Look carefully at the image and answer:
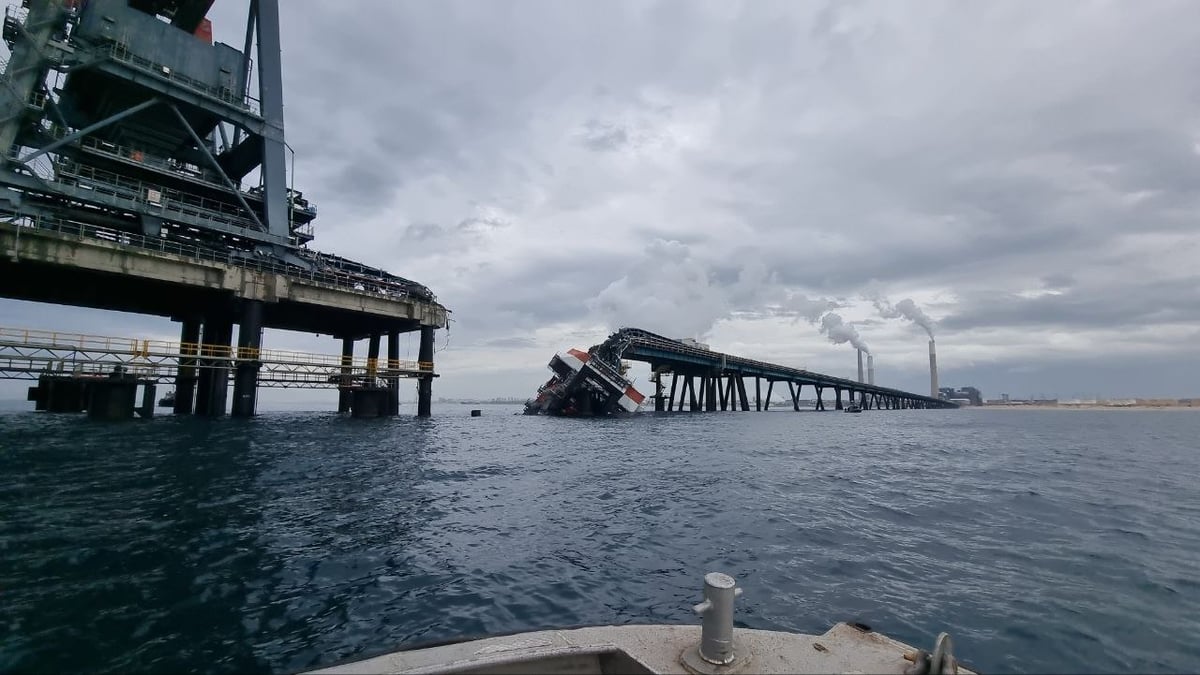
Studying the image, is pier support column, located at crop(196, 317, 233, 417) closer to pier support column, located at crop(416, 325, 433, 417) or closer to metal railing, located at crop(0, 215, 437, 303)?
metal railing, located at crop(0, 215, 437, 303)

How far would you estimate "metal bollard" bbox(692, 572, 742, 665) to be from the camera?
3.99 meters

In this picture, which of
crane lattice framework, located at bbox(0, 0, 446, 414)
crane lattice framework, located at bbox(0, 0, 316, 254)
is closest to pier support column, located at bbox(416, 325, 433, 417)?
crane lattice framework, located at bbox(0, 0, 446, 414)

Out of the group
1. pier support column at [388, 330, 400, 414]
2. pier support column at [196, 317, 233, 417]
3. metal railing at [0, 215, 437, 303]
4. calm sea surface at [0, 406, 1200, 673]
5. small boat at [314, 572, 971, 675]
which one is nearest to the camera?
small boat at [314, 572, 971, 675]

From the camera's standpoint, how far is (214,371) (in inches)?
1366

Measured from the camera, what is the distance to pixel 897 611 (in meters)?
7.02

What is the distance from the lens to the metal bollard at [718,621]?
399cm

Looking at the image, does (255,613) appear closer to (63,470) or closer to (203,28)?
(63,470)

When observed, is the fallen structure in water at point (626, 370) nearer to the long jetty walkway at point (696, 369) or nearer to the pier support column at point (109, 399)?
the long jetty walkway at point (696, 369)

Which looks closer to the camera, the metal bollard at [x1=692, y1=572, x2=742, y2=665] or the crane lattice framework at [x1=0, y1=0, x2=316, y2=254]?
the metal bollard at [x1=692, y1=572, x2=742, y2=665]

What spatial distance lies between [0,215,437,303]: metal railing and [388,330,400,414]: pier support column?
583 centimetres

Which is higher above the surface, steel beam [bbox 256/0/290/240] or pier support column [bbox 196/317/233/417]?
steel beam [bbox 256/0/290/240]

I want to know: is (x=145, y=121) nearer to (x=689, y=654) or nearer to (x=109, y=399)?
(x=109, y=399)

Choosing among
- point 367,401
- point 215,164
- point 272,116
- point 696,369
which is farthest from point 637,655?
point 696,369

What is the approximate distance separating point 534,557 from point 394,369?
38.0m
